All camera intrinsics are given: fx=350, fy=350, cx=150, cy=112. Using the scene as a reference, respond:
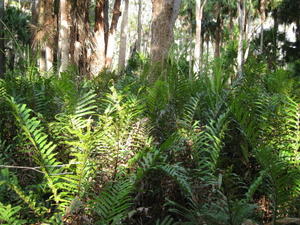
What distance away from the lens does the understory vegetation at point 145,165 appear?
4.37ft

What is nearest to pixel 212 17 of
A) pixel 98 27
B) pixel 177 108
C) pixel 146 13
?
pixel 146 13

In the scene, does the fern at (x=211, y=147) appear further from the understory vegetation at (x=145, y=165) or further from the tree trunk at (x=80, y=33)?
the tree trunk at (x=80, y=33)

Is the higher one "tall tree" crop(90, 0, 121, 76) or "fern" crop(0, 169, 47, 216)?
"tall tree" crop(90, 0, 121, 76)

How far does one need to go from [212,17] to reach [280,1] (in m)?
14.0

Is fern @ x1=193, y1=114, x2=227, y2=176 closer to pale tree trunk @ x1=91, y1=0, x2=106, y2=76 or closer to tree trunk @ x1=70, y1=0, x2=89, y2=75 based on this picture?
tree trunk @ x1=70, y1=0, x2=89, y2=75

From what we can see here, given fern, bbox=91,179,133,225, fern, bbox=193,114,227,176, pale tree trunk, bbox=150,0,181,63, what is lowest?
fern, bbox=91,179,133,225

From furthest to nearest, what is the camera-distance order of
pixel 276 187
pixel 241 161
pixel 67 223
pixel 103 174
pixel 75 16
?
pixel 75 16, pixel 241 161, pixel 103 174, pixel 276 187, pixel 67 223

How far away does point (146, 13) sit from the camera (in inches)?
1778

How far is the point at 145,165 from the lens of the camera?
149 cm

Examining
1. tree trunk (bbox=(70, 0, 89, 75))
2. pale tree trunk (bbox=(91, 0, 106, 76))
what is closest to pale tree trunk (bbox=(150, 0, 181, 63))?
tree trunk (bbox=(70, 0, 89, 75))

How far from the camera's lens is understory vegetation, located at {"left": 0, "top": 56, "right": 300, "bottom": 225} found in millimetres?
1331

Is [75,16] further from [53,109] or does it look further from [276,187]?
[276,187]

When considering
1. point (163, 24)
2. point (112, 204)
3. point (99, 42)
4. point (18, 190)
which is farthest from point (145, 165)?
point (99, 42)

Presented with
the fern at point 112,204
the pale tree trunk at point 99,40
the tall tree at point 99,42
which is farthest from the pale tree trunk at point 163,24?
the pale tree trunk at point 99,40
